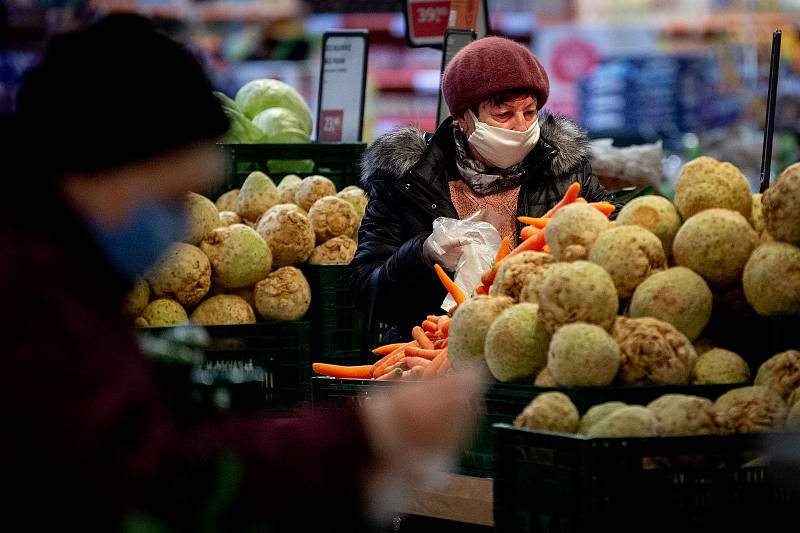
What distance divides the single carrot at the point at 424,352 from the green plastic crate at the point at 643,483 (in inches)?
39.9

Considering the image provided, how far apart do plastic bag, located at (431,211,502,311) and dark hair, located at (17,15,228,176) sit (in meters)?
2.01

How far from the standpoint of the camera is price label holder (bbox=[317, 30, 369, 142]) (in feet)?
17.5

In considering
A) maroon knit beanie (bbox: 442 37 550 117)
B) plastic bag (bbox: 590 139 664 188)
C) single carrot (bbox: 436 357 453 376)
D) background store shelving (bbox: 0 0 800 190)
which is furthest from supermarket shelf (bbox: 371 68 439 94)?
single carrot (bbox: 436 357 453 376)

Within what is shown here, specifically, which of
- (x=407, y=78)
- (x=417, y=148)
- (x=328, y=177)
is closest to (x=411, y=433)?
(x=417, y=148)

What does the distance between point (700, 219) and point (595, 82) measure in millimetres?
8481

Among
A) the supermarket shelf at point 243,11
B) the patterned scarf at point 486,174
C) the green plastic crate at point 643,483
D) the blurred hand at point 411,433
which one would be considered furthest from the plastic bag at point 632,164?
the supermarket shelf at point 243,11

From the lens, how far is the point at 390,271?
3.68 meters

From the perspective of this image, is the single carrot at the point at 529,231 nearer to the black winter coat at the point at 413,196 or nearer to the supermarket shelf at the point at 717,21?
→ the black winter coat at the point at 413,196

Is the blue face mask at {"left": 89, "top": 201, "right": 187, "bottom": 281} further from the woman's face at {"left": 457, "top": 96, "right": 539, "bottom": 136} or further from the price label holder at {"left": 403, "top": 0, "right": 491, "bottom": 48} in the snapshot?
the price label holder at {"left": 403, "top": 0, "right": 491, "bottom": 48}

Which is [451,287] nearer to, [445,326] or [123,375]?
[445,326]

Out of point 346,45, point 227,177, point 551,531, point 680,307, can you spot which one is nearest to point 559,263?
point 680,307

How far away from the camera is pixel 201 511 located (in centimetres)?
123

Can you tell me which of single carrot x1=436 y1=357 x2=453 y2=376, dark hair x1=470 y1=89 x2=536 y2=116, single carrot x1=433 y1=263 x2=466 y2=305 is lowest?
single carrot x1=436 y1=357 x2=453 y2=376

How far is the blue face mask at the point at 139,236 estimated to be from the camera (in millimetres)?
1312
